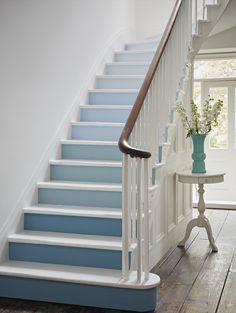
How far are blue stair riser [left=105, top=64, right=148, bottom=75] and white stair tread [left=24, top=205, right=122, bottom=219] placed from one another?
2.31 m

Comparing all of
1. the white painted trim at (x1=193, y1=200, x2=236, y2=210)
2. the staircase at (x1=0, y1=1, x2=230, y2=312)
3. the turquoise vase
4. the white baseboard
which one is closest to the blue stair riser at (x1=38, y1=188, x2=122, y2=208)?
the staircase at (x1=0, y1=1, x2=230, y2=312)

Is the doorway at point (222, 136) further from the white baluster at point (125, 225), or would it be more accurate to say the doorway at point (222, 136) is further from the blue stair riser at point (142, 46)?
the white baluster at point (125, 225)

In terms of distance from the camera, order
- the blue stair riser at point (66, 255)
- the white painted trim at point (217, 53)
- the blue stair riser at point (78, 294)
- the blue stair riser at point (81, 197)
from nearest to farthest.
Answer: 1. the blue stair riser at point (78, 294)
2. the blue stair riser at point (66, 255)
3. the blue stair riser at point (81, 197)
4. the white painted trim at point (217, 53)

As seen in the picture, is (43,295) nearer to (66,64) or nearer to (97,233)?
(97,233)

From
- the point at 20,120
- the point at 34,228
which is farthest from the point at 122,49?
the point at 34,228

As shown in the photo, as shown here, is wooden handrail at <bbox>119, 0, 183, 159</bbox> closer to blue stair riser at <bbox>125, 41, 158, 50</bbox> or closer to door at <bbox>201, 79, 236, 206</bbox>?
blue stair riser at <bbox>125, 41, 158, 50</bbox>

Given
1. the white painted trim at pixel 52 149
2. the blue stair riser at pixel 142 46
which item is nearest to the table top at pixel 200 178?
the white painted trim at pixel 52 149

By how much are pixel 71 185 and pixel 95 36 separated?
2.37 metres

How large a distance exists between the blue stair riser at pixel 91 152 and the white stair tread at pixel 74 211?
0.70 m

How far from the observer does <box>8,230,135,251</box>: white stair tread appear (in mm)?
3234

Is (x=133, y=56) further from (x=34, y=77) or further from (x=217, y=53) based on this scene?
(x=34, y=77)

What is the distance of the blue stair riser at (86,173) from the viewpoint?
157 inches

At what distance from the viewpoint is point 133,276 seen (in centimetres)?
302

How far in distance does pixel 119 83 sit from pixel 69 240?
242cm
